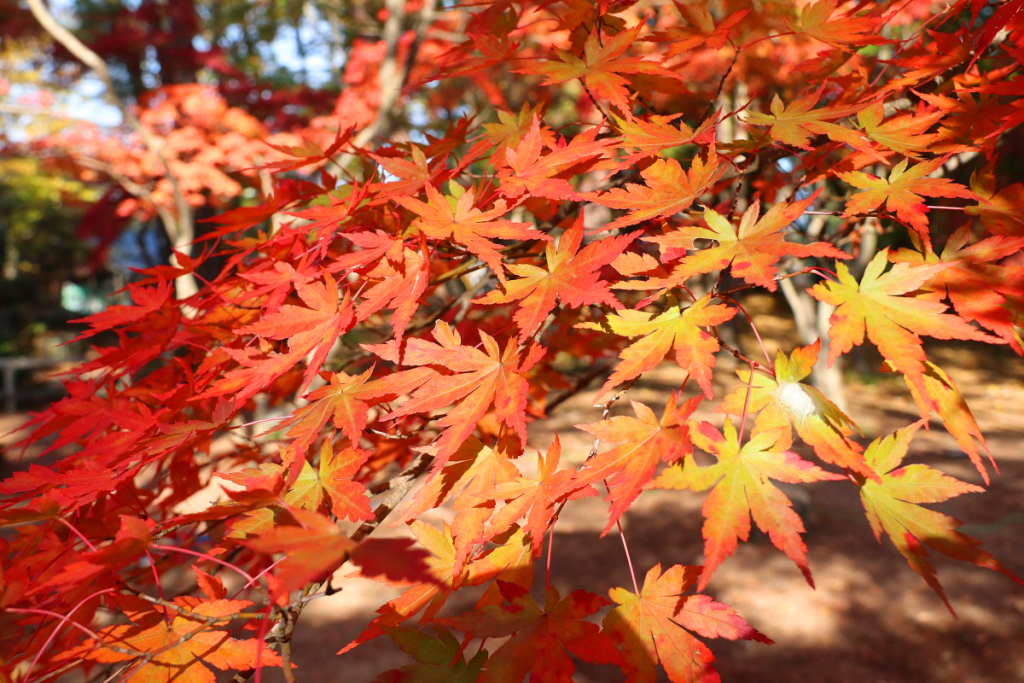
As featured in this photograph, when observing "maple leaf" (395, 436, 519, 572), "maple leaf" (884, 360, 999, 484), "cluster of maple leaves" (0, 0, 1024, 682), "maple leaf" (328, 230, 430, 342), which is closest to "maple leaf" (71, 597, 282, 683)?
"cluster of maple leaves" (0, 0, 1024, 682)

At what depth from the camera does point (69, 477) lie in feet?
2.96

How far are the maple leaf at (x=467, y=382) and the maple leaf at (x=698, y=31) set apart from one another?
0.66m

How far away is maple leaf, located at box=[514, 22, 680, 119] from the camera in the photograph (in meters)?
1.07

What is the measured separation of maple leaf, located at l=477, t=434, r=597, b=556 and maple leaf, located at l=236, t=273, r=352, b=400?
1.13 feet

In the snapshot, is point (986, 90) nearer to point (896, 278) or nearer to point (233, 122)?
point (896, 278)

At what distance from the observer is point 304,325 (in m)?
0.98

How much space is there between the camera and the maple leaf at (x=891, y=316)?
2.62 feet

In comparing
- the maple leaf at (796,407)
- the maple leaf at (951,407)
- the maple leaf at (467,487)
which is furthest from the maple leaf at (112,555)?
the maple leaf at (951,407)

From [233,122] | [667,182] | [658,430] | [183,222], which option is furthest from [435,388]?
[233,122]

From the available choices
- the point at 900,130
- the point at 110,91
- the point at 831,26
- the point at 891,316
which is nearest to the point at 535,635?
the point at 891,316

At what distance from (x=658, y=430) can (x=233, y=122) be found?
7878 millimetres

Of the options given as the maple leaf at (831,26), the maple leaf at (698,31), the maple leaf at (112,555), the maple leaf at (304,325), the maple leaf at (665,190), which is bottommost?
the maple leaf at (112,555)

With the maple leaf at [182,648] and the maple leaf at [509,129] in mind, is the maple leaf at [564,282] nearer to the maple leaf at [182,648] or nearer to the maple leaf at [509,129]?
the maple leaf at [509,129]

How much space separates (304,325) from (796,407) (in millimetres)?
742
